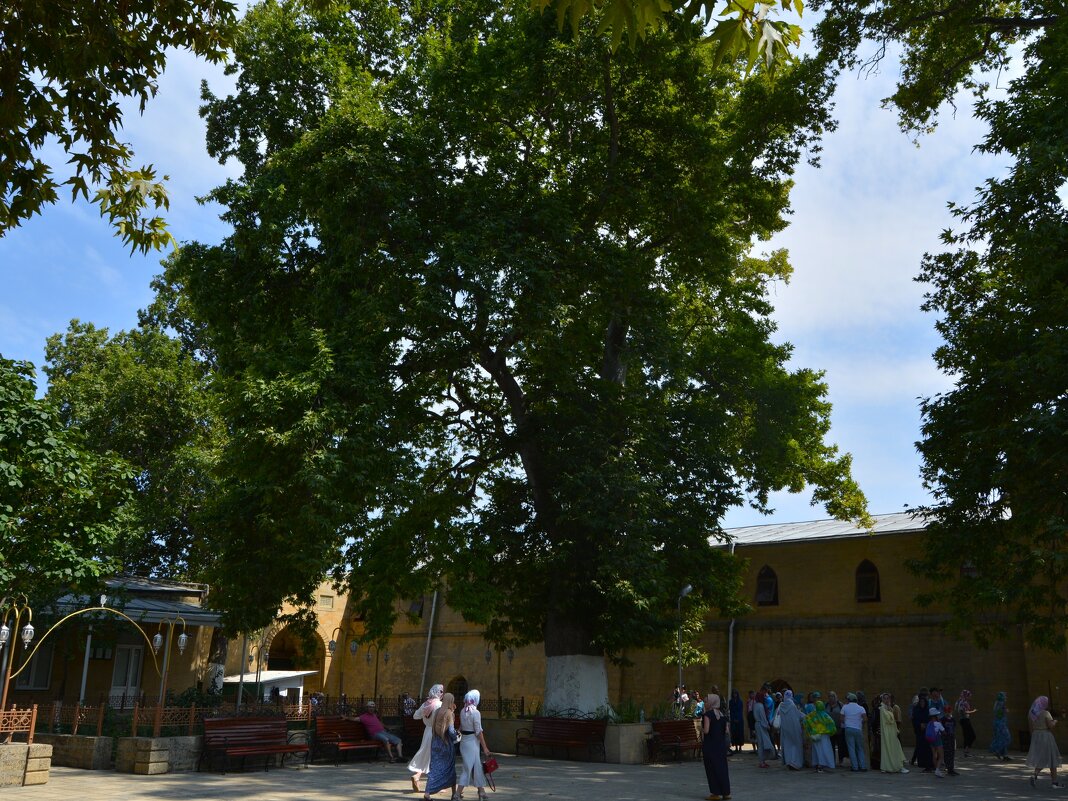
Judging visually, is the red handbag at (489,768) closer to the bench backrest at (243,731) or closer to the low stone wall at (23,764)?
the bench backrest at (243,731)

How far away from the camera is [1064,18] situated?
1733 cm

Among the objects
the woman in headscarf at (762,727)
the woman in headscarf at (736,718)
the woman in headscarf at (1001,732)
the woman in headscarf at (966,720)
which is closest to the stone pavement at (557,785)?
the woman in headscarf at (762,727)

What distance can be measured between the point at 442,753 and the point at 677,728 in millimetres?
9561

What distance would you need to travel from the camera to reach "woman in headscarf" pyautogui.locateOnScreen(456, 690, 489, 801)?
12.9 m

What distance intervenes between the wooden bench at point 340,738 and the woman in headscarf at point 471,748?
5794 mm

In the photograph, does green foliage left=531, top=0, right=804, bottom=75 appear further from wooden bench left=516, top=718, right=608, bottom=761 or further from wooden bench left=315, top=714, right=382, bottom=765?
wooden bench left=516, top=718, right=608, bottom=761

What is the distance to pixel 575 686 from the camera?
21.8 m

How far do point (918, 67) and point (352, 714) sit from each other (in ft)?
66.7

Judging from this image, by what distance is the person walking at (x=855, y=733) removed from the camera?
64.7ft

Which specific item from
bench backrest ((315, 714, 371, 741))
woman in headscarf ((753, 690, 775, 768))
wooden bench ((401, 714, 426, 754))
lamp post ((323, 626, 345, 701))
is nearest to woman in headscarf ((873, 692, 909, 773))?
woman in headscarf ((753, 690, 775, 768))

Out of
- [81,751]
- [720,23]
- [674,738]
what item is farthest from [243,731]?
[720,23]

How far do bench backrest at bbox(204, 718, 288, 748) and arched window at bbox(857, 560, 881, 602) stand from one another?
21.0m

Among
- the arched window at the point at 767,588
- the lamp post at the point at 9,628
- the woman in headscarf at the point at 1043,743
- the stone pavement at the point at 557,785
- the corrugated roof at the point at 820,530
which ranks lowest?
the stone pavement at the point at 557,785

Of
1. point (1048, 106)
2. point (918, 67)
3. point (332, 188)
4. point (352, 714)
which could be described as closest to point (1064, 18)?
point (1048, 106)
